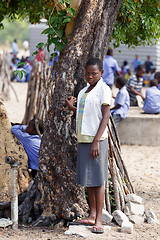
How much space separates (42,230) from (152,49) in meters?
19.8

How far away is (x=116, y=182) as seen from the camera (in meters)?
5.04

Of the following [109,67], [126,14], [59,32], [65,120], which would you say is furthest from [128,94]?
[65,120]

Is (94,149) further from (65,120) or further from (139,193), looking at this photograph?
(139,193)

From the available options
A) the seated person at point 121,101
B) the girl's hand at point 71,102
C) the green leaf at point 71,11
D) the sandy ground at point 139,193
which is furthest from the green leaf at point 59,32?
the seated person at point 121,101

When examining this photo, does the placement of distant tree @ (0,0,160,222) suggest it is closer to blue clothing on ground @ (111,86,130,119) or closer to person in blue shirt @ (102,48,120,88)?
blue clothing on ground @ (111,86,130,119)

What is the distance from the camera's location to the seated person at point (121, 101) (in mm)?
8719

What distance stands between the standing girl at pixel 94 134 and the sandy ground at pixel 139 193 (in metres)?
0.34

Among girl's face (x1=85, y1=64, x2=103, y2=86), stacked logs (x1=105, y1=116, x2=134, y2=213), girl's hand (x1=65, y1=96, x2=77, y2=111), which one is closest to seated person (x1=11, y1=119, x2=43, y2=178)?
stacked logs (x1=105, y1=116, x2=134, y2=213)

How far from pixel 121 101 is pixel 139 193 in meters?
2.93

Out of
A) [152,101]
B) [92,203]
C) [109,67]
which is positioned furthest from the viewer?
[109,67]

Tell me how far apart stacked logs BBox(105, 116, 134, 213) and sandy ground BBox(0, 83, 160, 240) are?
1.16 feet

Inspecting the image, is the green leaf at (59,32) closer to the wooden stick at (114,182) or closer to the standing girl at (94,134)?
the standing girl at (94,134)

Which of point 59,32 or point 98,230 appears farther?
point 59,32

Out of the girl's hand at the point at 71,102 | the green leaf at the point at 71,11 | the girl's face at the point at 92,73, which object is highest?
the green leaf at the point at 71,11
